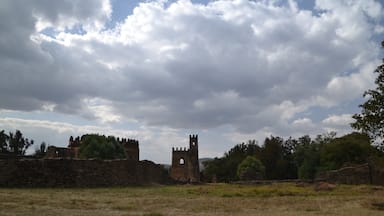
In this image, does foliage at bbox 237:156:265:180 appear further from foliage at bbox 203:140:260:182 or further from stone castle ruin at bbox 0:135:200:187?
stone castle ruin at bbox 0:135:200:187

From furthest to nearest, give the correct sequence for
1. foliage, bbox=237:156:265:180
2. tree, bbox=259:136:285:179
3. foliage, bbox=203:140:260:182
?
foliage, bbox=203:140:260:182 → tree, bbox=259:136:285:179 → foliage, bbox=237:156:265:180

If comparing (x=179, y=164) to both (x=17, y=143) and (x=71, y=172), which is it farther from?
(x=71, y=172)

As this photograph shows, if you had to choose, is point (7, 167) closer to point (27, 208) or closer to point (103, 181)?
point (103, 181)

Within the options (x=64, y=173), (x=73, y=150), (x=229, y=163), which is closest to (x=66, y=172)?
(x=64, y=173)

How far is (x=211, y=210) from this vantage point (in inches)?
476

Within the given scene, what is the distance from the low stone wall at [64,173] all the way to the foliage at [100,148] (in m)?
19.4

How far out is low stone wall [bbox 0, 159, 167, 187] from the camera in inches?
833

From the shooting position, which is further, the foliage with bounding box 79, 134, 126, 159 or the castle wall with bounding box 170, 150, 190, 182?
the castle wall with bounding box 170, 150, 190, 182

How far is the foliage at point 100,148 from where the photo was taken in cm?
4700

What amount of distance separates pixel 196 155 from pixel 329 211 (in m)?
86.8

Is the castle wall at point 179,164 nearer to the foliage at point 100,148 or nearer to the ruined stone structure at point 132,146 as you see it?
the ruined stone structure at point 132,146

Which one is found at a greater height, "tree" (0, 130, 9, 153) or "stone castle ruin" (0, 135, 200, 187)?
"tree" (0, 130, 9, 153)

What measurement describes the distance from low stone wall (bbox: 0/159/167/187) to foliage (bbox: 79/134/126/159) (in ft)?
63.6

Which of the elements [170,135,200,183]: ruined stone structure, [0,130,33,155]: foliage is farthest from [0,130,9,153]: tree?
[170,135,200,183]: ruined stone structure
